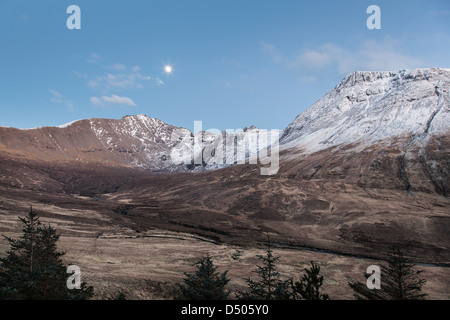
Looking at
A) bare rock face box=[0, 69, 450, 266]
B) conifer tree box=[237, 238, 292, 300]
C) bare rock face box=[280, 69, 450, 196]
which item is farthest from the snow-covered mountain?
conifer tree box=[237, 238, 292, 300]

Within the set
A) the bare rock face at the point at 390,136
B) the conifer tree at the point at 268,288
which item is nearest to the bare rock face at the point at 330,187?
the bare rock face at the point at 390,136

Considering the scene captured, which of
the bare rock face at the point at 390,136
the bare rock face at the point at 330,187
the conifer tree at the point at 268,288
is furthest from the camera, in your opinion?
the bare rock face at the point at 390,136

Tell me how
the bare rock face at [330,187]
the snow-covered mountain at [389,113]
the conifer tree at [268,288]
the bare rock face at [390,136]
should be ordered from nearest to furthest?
the conifer tree at [268,288] → the bare rock face at [330,187] → the bare rock face at [390,136] → the snow-covered mountain at [389,113]

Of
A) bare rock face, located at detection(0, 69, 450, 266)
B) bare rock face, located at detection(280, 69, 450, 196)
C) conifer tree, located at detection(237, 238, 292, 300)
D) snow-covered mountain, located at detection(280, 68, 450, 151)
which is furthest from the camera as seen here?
snow-covered mountain, located at detection(280, 68, 450, 151)

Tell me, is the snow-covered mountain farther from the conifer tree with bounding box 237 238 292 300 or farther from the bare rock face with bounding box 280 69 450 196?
the conifer tree with bounding box 237 238 292 300

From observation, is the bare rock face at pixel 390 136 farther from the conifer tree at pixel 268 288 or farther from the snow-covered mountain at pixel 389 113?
the conifer tree at pixel 268 288

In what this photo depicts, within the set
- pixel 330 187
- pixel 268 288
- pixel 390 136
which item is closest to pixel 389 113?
pixel 390 136

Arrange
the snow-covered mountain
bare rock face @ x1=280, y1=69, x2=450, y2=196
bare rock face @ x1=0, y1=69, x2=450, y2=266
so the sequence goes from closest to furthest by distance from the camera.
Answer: bare rock face @ x1=0, y1=69, x2=450, y2=266 < bare rock face @ x1=280, y1=69, x2=450, y2=196 < the snow-covered mountain

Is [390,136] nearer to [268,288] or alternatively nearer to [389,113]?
[389,113]
